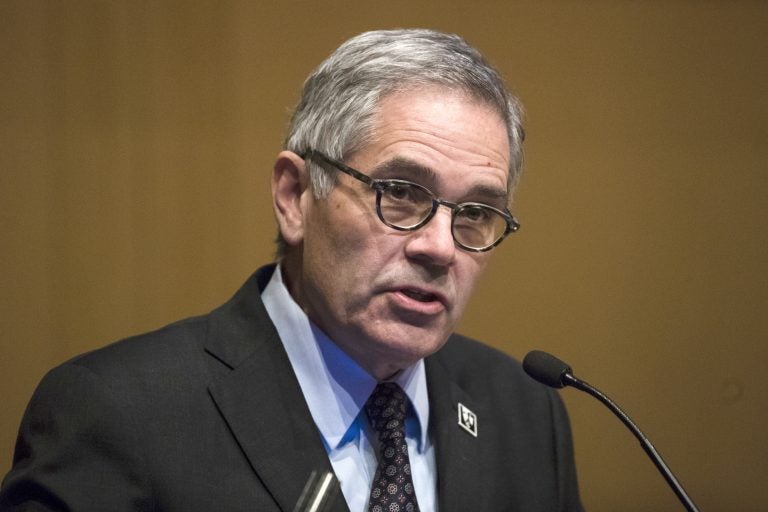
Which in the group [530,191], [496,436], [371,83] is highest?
[371,83]

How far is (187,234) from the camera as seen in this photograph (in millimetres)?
2330

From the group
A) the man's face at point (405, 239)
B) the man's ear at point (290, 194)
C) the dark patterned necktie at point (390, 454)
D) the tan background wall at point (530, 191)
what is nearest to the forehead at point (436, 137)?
the man's face at point (405, 239)

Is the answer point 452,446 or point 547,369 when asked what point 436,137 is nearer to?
point 547,369

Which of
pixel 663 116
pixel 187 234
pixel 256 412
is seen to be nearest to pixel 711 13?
pixel 663 116

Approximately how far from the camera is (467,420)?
A: 1844 mm

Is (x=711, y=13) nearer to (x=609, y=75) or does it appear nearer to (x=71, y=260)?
(x=609, y=75)

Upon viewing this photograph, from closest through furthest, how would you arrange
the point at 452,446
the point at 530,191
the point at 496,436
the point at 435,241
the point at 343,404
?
the point at 435,241
the point at 343,404
the point at 452,446
the point at 496,436
the point at 530,191

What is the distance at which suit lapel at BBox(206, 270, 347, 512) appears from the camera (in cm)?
149

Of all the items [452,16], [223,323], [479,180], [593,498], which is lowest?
[593,498]

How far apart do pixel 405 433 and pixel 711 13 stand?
1.62 metres

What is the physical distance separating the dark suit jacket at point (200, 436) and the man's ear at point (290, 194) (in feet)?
0.51

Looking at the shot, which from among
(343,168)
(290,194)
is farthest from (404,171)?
(290,194)

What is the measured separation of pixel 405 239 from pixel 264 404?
1.21ft

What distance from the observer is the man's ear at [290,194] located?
1663 mm
